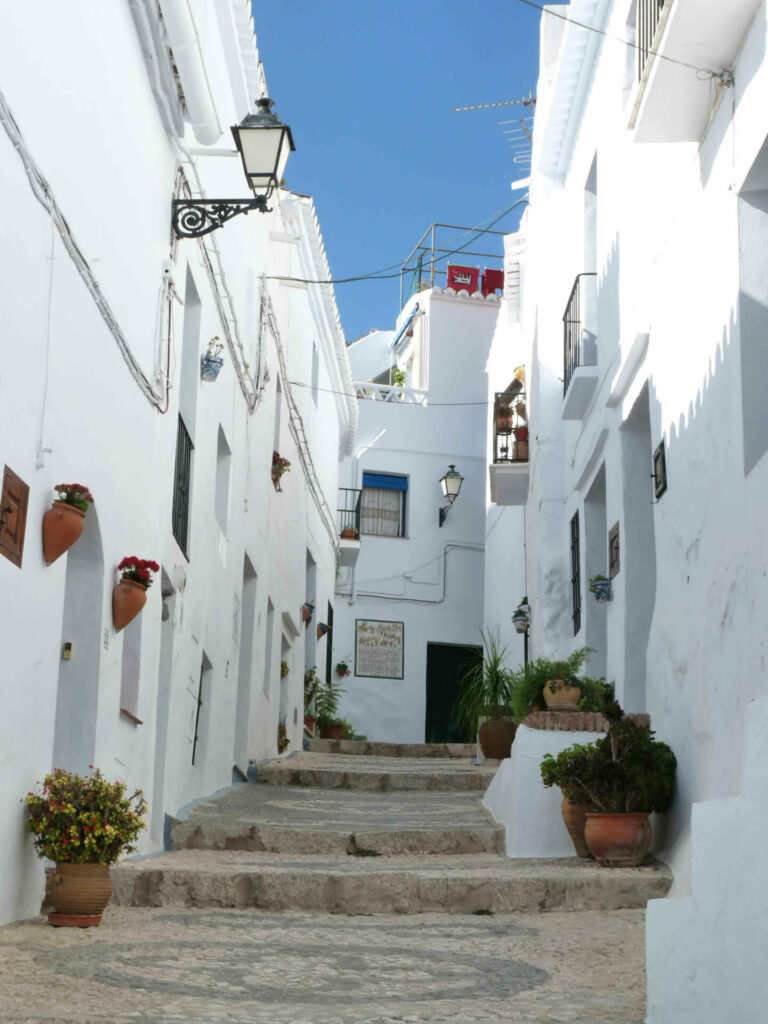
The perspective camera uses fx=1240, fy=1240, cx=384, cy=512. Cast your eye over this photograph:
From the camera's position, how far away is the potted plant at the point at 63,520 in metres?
5.60

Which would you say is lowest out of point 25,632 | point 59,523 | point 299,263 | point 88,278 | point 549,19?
point 25,632

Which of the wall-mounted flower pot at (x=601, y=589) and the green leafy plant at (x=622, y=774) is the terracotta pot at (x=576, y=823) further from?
the wall-mounted flower pot at (x=601, y=589)

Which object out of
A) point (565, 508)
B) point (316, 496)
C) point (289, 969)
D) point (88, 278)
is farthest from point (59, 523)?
point (316, 496)

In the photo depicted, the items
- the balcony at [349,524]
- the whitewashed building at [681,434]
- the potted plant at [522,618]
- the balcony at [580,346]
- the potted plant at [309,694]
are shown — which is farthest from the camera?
the balcony at [349,524]

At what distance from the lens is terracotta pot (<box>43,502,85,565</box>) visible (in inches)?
220

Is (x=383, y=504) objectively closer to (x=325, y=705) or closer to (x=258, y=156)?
(x=325, y=705)

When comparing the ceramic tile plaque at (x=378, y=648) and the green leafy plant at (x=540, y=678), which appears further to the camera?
the ceramic tile plaque at (x=378, y=648)

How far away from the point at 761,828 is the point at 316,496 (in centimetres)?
1479

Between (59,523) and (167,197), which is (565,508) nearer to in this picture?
(167,197)

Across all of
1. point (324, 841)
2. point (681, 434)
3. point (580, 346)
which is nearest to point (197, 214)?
point (681, 434)

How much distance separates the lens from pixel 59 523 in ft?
18.4

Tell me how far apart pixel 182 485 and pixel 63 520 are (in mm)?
3414

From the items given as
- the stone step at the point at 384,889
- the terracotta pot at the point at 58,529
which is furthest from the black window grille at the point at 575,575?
Answer: the terracotta pot at the point at 58,529

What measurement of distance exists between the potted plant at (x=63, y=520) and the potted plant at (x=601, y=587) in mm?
5074
